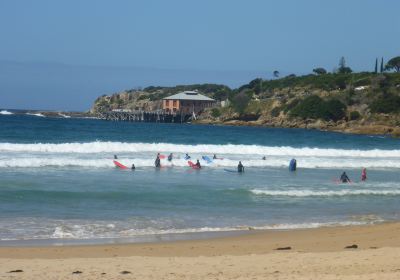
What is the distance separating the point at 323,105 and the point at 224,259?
3745 inches

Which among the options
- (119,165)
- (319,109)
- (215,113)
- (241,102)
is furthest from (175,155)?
(215,113)

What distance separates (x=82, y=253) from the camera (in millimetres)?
13594

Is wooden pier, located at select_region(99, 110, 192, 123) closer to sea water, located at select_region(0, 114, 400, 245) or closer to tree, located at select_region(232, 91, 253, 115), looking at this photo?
tree, located at select_region(232, 91, 253, 115)

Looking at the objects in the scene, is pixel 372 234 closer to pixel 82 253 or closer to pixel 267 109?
pixel 82 253

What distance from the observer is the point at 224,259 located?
12703 millimetres

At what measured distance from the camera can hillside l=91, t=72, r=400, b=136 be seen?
9838cm

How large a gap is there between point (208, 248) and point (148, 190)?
414 inches

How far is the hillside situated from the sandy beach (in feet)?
248

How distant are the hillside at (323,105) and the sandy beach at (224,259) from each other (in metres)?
75.6

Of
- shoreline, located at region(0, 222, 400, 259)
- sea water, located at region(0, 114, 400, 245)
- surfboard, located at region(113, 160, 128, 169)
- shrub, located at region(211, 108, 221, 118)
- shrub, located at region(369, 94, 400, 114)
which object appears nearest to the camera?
shoreline, located at region(0, 222, 400, 259)

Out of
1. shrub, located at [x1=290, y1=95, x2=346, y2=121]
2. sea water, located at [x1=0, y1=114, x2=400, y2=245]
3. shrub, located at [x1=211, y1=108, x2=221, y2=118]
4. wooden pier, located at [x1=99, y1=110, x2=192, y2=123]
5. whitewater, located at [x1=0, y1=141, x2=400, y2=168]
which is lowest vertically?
sea water, located at [x1=0, y1=114, x2=400, y2=245]

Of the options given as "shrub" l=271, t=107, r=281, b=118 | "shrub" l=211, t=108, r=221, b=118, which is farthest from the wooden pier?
"shrub" l=271, t=107, r=281, b=118

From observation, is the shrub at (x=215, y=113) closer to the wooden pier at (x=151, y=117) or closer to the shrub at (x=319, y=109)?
the wooden pier at (x=151, y=117)

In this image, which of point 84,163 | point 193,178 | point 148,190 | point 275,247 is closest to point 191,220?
point 275,247
